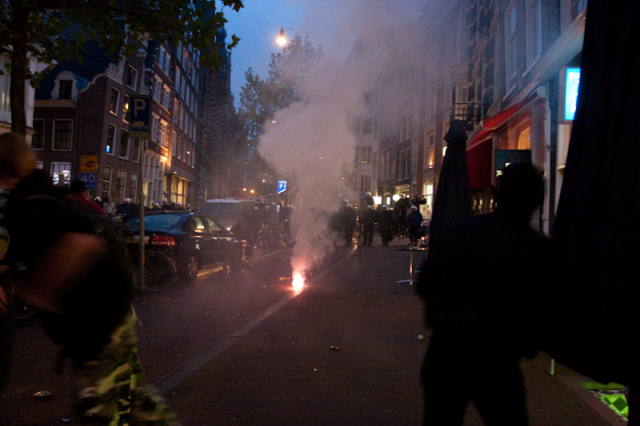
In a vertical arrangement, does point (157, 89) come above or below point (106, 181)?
above

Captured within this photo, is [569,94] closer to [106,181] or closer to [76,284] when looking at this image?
[76,284]

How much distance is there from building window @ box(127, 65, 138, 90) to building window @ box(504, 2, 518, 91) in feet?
85.4

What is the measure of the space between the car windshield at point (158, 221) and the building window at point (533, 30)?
1043 centimetres

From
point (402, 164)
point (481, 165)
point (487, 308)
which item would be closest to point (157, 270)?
point (487, 308)

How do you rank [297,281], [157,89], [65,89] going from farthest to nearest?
[157,89]
[65,89]
[297,281]

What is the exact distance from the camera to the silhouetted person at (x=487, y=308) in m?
2.05

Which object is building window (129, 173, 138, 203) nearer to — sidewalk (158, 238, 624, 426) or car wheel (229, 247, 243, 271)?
car wheel (229, 247, 243, 271)

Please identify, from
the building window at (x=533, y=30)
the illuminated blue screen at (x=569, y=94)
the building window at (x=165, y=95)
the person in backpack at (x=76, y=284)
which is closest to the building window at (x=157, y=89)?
the building window at (x=165, y=95)

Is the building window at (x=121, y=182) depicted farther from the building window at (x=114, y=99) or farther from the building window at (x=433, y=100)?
the building window at (x=433, y=100)

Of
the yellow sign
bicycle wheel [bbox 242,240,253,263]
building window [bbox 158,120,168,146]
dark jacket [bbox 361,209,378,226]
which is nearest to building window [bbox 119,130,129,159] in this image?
building window [bbox 158,120,168,146]

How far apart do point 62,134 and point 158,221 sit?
80.7 ft

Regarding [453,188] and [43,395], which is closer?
[43,395]

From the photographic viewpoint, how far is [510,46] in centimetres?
1538

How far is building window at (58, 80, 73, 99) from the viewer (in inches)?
1169
